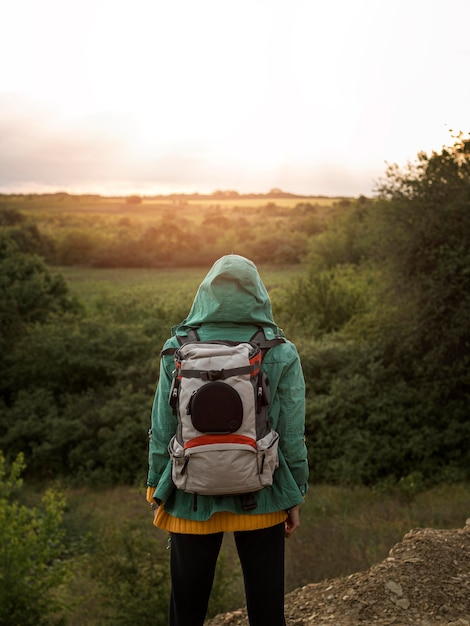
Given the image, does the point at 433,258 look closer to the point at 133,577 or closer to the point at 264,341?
the point at 133,577

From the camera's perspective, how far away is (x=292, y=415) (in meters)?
2.74

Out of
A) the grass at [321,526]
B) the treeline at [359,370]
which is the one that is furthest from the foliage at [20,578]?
the treeline at [359,370]

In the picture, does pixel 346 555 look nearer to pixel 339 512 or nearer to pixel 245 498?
pixel 339 512

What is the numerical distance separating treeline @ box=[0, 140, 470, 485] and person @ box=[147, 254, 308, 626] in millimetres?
11116

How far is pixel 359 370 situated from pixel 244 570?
13540mm

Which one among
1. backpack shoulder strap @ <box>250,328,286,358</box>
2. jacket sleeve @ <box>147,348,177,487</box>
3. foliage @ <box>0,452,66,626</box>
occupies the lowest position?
foliage @ <box>0,452,66,626</box>

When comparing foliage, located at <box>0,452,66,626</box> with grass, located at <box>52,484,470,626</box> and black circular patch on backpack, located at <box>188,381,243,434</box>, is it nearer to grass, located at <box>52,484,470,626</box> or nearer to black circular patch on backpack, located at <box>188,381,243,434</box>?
grass, located at <box>52,484,470,626</box>

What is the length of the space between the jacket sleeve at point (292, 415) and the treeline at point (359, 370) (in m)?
11.1

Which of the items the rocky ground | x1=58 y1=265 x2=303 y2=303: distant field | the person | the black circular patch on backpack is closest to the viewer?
the black circular patch on backpack

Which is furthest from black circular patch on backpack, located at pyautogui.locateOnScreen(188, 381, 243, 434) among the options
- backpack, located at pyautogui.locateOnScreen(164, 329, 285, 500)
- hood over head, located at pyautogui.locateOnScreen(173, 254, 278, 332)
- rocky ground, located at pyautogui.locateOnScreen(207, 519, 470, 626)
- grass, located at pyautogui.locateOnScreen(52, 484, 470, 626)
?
grass, located at pyautogui.locateOnScreen(52, 484, 470, 626)

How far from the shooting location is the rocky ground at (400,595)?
Answer: 147 inches

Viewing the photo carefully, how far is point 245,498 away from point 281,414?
38 cm

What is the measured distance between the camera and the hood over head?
9.17ft

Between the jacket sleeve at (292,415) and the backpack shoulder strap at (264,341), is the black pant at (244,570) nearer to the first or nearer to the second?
the jacket sleeve at (292,415)
